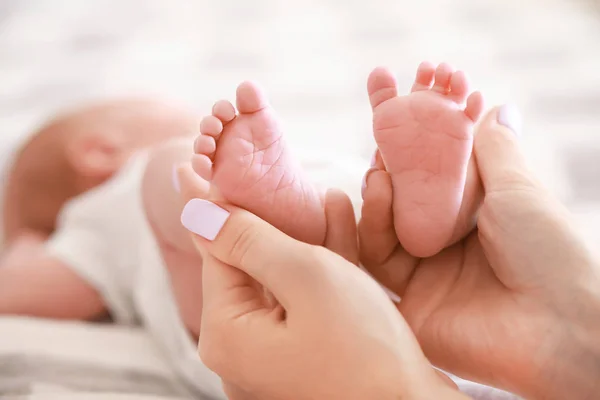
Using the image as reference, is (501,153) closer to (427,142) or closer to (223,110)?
(427,142)

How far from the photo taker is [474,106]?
0.56 m

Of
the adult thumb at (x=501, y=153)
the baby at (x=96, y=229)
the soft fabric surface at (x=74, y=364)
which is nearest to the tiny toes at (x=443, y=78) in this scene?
the adult thumb at (x=501, y=153)

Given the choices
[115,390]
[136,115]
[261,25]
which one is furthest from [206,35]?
[115,390]

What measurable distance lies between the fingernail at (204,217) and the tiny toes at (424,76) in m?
0.22

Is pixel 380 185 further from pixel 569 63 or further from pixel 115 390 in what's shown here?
pixel 569 63

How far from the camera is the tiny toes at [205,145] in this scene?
554 mm

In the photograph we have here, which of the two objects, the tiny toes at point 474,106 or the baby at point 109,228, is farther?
the baby at point 109,228

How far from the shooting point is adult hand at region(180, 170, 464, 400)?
0.48 metres

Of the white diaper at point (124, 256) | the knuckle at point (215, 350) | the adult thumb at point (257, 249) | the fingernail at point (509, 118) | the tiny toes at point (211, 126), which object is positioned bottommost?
the white diaper at point (124, 256)

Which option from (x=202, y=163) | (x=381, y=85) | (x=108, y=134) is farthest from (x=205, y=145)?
(x=108, y=134)

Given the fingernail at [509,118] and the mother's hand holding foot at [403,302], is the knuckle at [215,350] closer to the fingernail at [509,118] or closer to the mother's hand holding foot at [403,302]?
the mother's hand holding foot at [403,302]

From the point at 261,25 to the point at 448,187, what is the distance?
1.08 m

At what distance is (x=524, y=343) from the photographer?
57 cm

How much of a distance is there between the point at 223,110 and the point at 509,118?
34 cm
